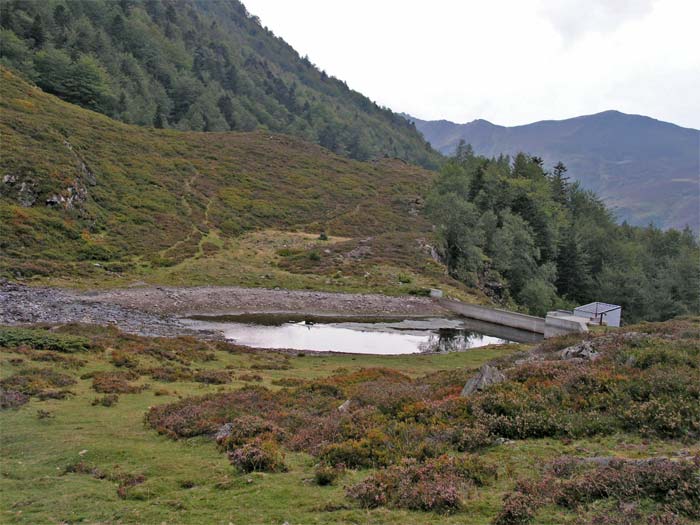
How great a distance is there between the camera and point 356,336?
4222 centimetres

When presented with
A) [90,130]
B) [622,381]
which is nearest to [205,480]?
[622,381]

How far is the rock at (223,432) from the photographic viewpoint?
13258 mm

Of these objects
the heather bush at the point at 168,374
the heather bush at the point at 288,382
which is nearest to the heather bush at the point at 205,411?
the heather bush at the point at 288,382

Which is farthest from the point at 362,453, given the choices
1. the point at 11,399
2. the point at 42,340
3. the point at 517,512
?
the point at 42,340

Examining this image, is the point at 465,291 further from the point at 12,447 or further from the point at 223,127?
the point at 223,127

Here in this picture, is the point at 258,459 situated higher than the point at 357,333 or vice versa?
the point at 258,459

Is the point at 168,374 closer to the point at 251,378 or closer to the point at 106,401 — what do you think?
the point at 251,378

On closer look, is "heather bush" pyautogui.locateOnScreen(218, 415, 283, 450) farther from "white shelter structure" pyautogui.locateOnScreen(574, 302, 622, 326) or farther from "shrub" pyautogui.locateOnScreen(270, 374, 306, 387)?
"white shelter structure" pyautogui.locateOnScreen(574, 302, 622, 326)

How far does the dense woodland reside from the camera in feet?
240

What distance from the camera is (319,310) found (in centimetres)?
5009

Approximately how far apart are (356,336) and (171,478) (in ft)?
104

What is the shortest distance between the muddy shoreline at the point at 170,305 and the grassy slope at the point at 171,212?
159 inches

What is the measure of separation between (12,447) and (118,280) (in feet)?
124

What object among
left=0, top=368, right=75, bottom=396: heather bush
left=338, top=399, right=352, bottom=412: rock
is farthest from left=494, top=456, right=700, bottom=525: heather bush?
left=0, top=368, right=75, bottom=396: heather bush
